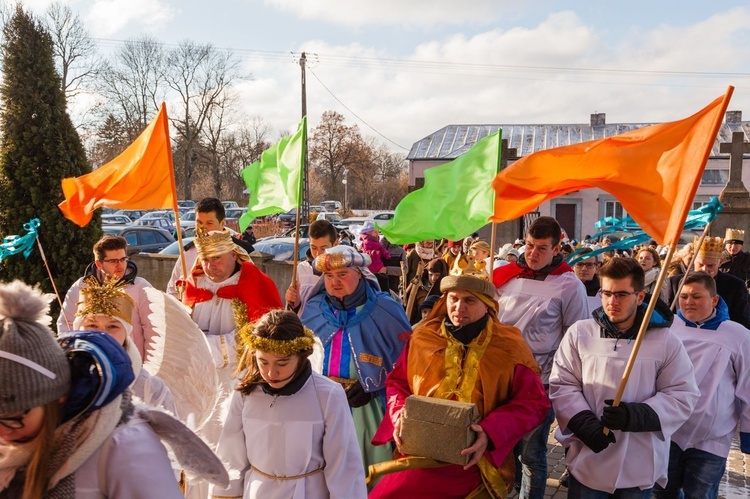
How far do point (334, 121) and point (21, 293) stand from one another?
5858 centimetres

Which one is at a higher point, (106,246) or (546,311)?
(106,246)

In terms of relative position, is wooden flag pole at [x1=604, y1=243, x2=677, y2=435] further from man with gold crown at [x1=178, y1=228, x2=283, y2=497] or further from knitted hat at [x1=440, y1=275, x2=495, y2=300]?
man with gold crown at [x1=178, y1=228, x2=283, y2=497]

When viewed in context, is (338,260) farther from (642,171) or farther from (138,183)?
(138,183)

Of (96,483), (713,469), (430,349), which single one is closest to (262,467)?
(430,349)

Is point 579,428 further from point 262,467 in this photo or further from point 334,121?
point 334,121

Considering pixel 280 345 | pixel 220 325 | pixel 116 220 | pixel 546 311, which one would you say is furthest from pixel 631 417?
pixel 116 220

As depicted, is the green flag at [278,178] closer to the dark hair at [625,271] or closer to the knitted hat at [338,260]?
the knitted hat at [338,260]

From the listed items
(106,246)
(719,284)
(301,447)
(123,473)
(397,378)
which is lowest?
(301,447)

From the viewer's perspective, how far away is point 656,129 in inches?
156

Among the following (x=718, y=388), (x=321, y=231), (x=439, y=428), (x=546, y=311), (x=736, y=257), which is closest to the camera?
(x=439, y=428)

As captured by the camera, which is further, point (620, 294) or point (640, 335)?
point (620, 294)

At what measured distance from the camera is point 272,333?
10.5 feet

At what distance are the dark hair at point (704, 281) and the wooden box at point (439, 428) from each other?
207 cm

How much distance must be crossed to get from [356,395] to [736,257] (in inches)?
289
